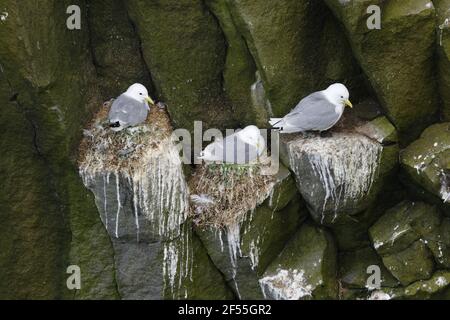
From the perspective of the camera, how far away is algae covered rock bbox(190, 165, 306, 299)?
5770 mm

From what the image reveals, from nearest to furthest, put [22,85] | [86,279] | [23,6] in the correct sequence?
[23,6] → [22,85] → [86,279]

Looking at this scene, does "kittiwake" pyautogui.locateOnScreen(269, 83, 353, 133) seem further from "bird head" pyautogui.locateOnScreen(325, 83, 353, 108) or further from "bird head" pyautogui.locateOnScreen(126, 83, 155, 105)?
"bird head" pyautogui.locateOnScreen(126, 83, 155, 105)

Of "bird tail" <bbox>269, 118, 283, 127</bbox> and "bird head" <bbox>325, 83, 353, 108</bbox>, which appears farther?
"bird tail" <bbox>269, 118, 283, 127</bbox>

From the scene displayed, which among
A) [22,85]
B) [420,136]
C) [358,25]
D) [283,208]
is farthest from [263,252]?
[22,85]

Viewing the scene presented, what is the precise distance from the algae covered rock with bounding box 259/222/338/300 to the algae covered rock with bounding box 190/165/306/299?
108mm

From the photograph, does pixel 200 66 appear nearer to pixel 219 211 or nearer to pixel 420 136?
pixel 219 211

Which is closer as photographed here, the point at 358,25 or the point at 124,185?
the point at 358,25

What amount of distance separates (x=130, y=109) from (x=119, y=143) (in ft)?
1.12

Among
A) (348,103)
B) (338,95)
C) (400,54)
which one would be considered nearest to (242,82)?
(338,95)

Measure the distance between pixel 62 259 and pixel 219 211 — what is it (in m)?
1.77

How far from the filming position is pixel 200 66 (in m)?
5.96

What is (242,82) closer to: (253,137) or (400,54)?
(253,137)

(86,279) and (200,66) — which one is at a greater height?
(200,66)

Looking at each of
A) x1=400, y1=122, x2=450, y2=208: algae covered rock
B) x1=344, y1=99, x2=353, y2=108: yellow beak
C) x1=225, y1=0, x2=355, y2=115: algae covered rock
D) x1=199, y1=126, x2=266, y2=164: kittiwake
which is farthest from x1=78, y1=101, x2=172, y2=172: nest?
x1=400, y1=122, x2=450, y2=208: algae covered rock
